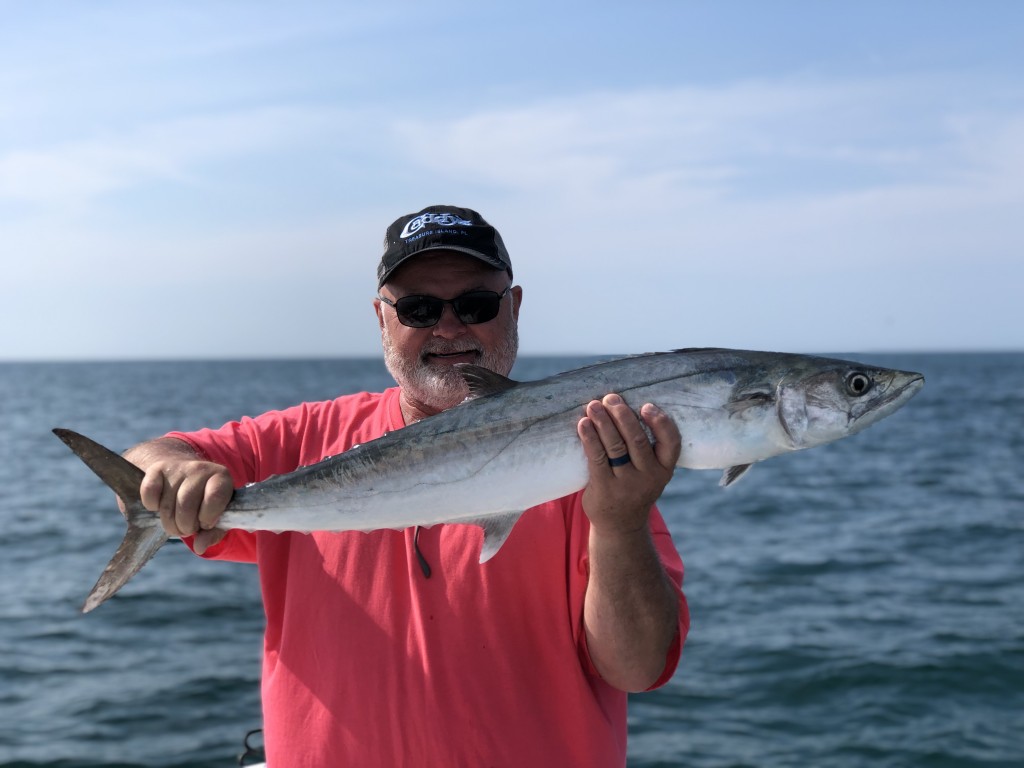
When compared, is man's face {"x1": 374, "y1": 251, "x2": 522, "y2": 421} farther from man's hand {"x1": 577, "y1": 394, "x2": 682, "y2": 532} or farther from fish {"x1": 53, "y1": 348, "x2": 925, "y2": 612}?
man's hand {"x1": 577, "y1": 394, "x2": 682, "y2": 532}

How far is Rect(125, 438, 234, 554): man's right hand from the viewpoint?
3381mm

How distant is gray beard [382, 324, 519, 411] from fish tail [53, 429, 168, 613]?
3.48ft

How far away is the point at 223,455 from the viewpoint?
3924 mm

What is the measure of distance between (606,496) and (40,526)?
58.8 ft

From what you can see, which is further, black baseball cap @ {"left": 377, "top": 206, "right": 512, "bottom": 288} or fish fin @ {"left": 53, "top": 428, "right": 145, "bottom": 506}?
black baseball cap @ {"left": 377, "top": 206, "right": 512, "bottom": 288}

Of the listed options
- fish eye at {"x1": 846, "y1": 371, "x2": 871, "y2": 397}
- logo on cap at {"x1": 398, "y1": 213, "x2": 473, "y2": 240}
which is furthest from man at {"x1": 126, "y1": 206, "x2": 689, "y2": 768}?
fish eye at {"x1": 846, "y1": 371, "x2": 871, "y2": 397}

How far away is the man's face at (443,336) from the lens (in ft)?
12.8

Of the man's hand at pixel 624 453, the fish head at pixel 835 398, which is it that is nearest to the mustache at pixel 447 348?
the man's hand at pixel 624 453

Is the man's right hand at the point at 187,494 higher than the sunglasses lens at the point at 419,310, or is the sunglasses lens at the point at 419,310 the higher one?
the sunglasses lens at the point at 419,310

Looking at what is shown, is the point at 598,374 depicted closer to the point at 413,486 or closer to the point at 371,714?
the point at 413,486

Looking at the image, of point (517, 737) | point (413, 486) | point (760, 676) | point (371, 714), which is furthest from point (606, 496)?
point (760, 676)

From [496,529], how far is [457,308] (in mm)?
1052

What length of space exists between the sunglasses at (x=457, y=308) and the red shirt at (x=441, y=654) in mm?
844

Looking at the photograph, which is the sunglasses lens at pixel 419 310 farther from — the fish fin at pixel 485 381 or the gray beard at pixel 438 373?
the fish fin at pixel 485 381
